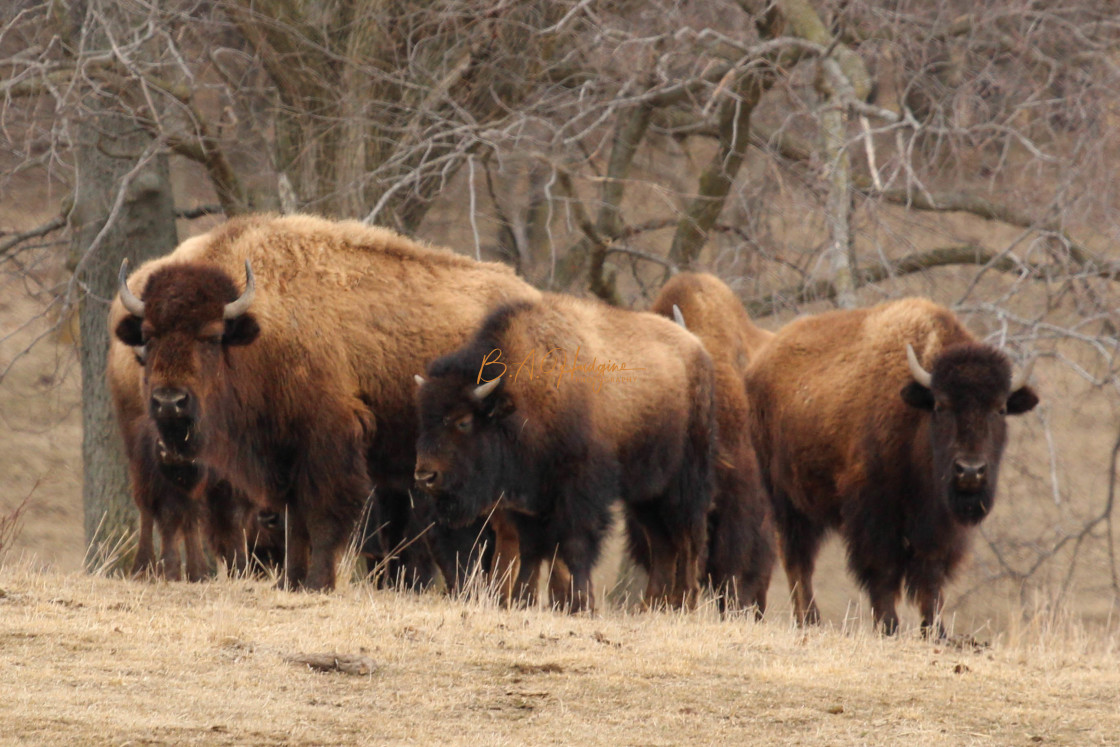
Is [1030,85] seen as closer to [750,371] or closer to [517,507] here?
[750,371]

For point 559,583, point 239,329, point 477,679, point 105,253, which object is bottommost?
point 477,679

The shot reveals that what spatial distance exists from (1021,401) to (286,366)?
4.84 metres

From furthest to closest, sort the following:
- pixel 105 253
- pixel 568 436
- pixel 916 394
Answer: pixel 105 253 < pixel 916 394 < pixel 568 436

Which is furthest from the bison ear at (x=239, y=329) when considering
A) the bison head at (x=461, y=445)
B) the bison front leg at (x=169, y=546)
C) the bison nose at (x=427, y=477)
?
the bison front leg at (x=169, y=546)

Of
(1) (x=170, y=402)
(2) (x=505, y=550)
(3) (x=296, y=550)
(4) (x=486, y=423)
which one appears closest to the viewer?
(1) (x=170, y=402)

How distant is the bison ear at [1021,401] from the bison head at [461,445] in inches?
134

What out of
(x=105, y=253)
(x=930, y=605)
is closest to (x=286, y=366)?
(x=930, y=605)

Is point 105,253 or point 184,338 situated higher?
point 105,253

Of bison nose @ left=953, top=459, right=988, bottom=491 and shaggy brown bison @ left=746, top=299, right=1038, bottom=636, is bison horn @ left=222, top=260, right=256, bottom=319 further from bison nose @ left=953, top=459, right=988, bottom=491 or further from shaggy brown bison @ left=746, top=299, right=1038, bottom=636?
bison nose @ left=953, top=459, right=988, bottom=491

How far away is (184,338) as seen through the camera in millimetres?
8141

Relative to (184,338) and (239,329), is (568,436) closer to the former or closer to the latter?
(239,329)

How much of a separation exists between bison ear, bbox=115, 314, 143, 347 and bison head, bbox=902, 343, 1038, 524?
4.81 metres

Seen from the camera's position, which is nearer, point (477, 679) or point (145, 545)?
point (477, 679)

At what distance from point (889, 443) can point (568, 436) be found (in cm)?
233
